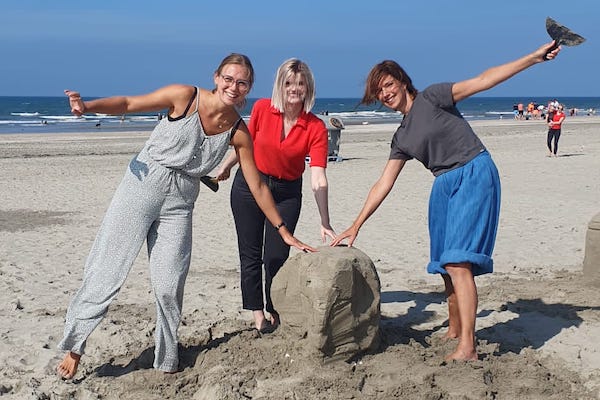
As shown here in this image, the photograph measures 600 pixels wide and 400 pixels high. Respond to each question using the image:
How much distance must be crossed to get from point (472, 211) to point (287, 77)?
1.46 meters

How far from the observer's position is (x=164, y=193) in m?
4.51

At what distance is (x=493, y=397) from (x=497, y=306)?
2.09 metres

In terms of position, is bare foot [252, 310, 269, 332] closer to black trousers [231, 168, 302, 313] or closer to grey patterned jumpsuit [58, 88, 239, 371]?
black trousers [231, 168, 302, 313]

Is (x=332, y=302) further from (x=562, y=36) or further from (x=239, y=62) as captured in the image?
(x=562, y=36)

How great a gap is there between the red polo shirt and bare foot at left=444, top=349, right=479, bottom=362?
153 centimetres

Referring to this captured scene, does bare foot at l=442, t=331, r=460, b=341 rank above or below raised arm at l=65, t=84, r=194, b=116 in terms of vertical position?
below

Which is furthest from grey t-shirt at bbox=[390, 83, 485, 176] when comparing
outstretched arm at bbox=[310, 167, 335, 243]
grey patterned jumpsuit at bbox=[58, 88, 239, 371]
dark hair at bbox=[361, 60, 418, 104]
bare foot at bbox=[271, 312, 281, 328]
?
bare foot at bbox=[271, 312, 281, 328]

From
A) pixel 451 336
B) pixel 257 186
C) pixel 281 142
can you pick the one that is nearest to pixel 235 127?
pixel 257 186

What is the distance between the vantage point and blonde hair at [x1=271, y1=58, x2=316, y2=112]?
4.89 metres

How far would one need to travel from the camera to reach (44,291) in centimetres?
697

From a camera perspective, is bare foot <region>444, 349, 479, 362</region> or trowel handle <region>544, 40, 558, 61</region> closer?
trowel handle <region>544, 40, 558, 61</region>

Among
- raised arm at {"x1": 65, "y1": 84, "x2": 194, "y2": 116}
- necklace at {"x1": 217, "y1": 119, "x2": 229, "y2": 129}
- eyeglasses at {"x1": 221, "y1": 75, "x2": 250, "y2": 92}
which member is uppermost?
eyeglasses at {"x1": 221, "y1": 75, "x2": 250, "y2": 92}

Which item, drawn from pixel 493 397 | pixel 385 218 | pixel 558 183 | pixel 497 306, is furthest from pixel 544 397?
pixel 558 183

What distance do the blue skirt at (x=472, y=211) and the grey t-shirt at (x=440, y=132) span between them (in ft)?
0.23
